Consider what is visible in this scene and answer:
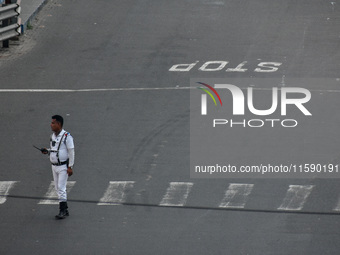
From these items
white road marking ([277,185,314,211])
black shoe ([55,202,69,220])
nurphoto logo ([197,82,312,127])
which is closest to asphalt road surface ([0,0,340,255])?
white road marking ([277,185,314,211])

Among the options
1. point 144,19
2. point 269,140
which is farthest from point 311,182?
point 144,19

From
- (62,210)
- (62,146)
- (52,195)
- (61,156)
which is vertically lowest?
(52,195)

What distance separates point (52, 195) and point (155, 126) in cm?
404

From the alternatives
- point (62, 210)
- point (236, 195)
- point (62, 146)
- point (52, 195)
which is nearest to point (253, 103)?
point (236, 195)

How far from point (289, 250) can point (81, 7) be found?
17.2 meters

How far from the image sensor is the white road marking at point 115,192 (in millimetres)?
15445

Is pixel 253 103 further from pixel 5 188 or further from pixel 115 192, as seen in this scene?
pixel 5 188

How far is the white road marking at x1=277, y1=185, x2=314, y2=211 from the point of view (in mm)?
15133

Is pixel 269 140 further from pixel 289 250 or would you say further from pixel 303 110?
pixel 289 250

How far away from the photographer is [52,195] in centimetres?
1584

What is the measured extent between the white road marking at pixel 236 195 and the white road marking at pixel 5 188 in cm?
405

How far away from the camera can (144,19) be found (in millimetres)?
27422

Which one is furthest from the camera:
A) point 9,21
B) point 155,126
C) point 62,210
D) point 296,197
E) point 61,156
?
point 9,21

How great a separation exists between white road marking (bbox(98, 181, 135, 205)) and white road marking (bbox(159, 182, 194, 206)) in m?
0.76
